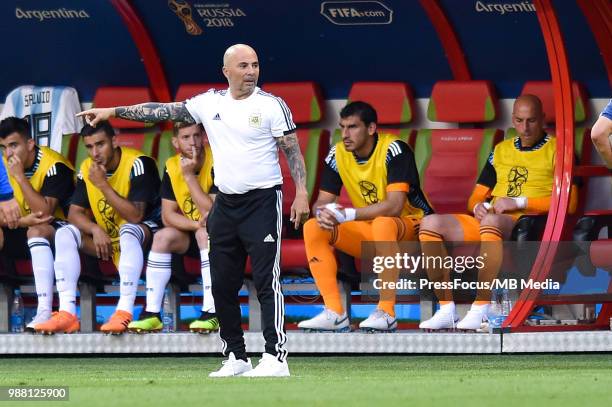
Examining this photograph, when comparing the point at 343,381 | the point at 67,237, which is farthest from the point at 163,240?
the point at 343,381

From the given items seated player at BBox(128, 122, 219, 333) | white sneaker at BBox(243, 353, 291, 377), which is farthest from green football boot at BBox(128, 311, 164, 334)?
white sneaker at BBox(243, 353, 291, 377)

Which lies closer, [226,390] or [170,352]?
[226,390]

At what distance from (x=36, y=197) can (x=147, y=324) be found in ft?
4.00

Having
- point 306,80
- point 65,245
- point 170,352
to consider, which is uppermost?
point 306,80

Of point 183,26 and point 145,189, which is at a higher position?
point 183,26

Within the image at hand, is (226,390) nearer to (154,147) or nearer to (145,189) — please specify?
(145,189)

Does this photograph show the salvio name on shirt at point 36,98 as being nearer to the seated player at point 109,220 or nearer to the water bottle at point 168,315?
the seated player at point 109,220

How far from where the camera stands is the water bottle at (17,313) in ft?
36.3

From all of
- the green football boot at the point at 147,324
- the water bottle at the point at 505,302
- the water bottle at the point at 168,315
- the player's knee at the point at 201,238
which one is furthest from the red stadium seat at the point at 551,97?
the green football boot at the point at 147,324

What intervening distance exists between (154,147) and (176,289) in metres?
1.31

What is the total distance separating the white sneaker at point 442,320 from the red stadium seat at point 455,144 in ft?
3.63

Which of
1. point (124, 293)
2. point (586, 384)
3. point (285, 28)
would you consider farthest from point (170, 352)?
point (586, 384)

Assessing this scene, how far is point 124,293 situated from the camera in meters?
10.1

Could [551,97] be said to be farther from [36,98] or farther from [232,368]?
[36,98]
